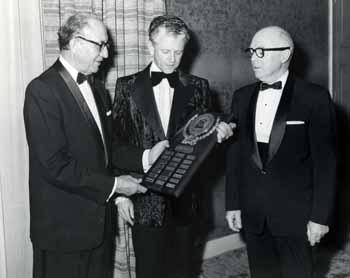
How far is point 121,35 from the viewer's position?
3523 mm

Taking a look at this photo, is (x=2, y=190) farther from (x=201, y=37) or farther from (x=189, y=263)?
(x=201, y=37)

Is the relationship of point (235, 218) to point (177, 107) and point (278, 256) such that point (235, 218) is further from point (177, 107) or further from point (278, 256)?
point (177, 107)

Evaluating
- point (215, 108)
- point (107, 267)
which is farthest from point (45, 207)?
point (215, 108)

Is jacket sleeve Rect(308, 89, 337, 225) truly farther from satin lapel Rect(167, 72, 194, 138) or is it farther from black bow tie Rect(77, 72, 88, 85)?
black bow tie Rect(77, 72, 88, 85)

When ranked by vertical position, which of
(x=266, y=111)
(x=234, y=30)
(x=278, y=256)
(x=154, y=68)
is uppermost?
(x=234, y=30)

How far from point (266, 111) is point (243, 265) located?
200 cm

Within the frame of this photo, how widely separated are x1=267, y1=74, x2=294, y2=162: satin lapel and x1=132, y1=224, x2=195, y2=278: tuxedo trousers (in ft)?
2.17

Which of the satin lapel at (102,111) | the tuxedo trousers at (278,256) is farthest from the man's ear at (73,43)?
the tuxedo trousers at (278,256)

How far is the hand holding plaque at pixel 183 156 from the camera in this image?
96.3 inches

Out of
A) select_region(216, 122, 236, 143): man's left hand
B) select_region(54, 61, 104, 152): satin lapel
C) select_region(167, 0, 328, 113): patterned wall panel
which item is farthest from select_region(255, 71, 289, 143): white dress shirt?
select_region(167, 0, 328, 113): patterned wall panel

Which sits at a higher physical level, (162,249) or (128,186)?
(128,186)

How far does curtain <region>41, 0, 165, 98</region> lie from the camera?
3271 mm

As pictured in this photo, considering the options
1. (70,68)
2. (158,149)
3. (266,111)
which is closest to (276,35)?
(266,111)

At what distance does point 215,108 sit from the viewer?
14.8 ft
